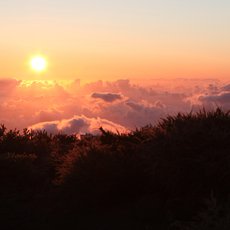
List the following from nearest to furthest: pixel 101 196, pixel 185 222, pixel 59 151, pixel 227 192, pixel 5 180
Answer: pixel 185 222 < pixel 227 192 < pixel 101 196 < pixel 5 180 < pixel 59 151

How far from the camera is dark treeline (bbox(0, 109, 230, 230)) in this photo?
1100cm

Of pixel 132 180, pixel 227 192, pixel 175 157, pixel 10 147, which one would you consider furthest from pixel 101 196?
pixel 10 147

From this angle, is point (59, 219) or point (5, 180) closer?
point (59, 219)

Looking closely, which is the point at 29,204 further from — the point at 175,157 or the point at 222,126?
the point at 222,126

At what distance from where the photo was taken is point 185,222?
9781mm

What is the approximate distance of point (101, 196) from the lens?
12484 mm

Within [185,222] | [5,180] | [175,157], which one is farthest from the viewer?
[5,180]

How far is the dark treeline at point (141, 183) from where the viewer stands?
36.1 feet

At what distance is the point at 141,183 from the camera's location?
1281cm

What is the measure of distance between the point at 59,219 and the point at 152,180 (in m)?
2.42

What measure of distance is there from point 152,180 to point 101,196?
1.32 meters

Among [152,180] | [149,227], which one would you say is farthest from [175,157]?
[149,227]

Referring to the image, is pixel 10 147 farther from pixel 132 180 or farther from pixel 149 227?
pixel 149 227

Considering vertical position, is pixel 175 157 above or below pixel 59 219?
above
